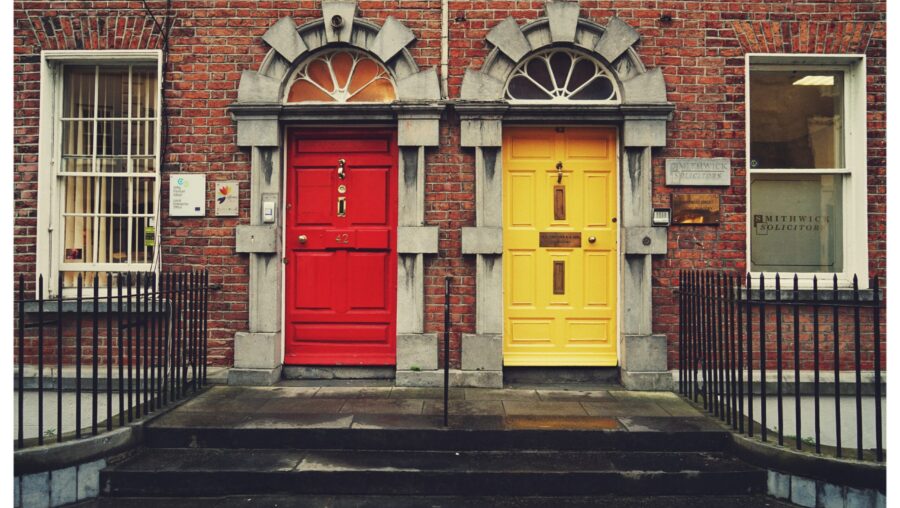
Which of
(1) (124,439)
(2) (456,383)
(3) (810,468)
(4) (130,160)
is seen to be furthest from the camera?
(4) (130,160)

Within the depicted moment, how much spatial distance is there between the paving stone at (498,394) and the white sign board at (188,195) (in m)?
3.33

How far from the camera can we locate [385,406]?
507cm

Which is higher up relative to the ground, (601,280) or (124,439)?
(601,280)

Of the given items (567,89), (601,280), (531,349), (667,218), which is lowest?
(531,349)

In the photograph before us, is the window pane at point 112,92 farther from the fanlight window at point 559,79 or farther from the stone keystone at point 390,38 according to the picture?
the fanlight window at point 559,79

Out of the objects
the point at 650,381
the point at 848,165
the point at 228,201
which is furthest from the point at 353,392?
the point at 848,165

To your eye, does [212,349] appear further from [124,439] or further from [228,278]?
[124,439]

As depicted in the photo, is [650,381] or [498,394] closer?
[498,394]

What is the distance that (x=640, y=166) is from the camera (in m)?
5.79

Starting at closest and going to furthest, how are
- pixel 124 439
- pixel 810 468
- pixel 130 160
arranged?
pixel 810 468 < pixel 124 439 < pixel 130 160

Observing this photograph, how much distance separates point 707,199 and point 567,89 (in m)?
1.84

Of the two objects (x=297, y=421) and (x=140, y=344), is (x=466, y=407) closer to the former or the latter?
(x=297, y=421)

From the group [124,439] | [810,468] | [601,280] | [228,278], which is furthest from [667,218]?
[124,439]

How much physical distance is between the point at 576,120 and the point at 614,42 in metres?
0.88
